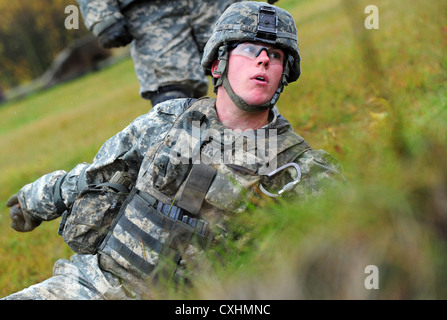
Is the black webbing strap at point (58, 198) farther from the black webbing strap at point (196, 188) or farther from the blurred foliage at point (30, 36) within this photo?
the blurred foliage at point (30, 36)

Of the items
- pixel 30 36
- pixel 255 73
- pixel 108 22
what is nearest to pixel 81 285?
pixel 255 73

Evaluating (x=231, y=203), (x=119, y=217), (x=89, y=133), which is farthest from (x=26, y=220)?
(x=89, y=133)

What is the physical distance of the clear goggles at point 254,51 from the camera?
9.43ft

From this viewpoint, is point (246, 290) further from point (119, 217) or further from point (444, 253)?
point (119, 217)

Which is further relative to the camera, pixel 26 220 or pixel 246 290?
pixel 26 220

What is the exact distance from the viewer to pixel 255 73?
283 cm

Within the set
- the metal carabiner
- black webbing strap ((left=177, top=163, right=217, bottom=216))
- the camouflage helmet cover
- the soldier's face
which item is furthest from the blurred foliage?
the metal carabiner

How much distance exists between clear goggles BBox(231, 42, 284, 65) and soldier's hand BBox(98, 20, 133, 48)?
5.87 feet

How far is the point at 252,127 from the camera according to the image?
293cm

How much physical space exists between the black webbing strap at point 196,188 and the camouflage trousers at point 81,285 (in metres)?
0.55

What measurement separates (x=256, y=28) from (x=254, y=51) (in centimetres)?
14

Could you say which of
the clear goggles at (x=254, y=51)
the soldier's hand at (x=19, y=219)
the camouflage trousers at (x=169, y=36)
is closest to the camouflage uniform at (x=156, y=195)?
the clear goggles at (x=254, y=51)

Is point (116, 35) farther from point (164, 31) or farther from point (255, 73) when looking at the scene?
point (255, 73)

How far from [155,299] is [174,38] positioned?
3256 mm
